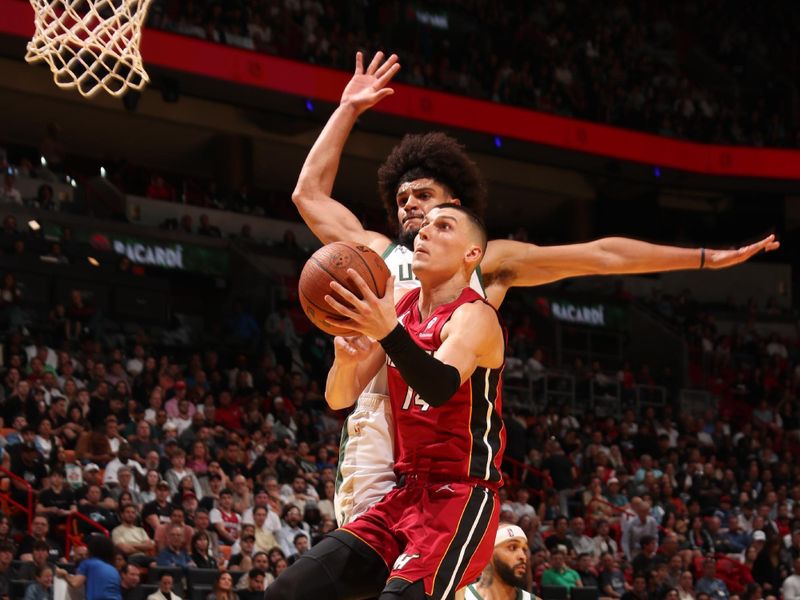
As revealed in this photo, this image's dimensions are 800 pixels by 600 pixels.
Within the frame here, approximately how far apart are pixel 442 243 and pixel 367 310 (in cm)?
68

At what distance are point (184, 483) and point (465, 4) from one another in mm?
15816

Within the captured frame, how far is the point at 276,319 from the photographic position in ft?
63.0

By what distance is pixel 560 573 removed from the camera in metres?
13.0

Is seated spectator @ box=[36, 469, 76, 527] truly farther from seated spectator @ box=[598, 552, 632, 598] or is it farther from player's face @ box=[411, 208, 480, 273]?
player's face @ box=[411, 208, 480, 273]

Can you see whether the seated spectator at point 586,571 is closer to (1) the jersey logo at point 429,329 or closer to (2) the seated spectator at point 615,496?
(2) the seated spectator at point 615,496

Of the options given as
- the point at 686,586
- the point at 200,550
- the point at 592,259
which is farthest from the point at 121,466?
the point at 592,259

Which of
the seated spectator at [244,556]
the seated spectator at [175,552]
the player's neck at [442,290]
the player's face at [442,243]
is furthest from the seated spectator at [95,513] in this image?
the player's face at [442,243]

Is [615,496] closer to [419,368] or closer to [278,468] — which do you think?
[278,468]

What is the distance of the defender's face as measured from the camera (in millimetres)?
5469

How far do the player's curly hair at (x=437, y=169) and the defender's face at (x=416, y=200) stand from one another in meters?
0.05

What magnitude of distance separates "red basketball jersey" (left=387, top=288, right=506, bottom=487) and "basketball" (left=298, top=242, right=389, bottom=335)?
0.37m

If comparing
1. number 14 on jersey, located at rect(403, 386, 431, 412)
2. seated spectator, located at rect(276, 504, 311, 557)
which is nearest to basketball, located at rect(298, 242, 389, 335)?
number 14 on jersey, located at rect(403, 386, 431, 412)

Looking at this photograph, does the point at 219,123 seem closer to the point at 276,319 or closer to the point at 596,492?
the point at 276,319

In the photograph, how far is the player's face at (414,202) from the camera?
17.9ft
